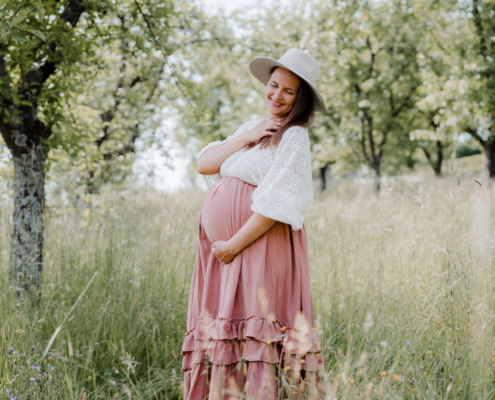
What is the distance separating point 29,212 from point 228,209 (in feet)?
5.78

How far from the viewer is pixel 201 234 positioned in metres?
2.22

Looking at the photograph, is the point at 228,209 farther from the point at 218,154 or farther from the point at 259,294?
the point at 259,294

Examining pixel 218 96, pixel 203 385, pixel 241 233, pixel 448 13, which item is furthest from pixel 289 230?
pixel 218 96

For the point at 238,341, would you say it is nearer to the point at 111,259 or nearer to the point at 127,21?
the point at 111,259

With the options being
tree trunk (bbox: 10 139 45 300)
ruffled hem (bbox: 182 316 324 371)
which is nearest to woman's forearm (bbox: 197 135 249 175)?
ruffled hem (bbox: 182 316 324 371)

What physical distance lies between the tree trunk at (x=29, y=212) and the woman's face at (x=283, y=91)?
6.22 feet

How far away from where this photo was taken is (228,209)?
205 centimetres

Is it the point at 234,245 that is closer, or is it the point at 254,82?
the point at 234,245

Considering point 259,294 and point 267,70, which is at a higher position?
point 267,70

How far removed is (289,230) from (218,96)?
889 inches

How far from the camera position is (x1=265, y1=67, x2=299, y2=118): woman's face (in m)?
2.12

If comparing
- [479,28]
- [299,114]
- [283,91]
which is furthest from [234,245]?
[479,28]

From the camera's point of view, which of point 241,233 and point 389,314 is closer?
point 241,233

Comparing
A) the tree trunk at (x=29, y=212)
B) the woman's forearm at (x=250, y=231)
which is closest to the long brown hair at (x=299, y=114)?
the woman's forearm at (x=250, y=231)
